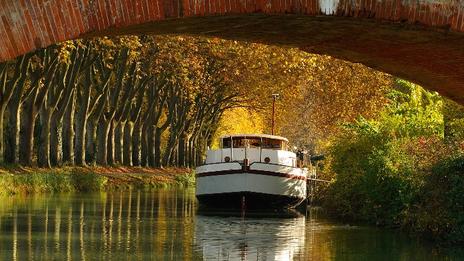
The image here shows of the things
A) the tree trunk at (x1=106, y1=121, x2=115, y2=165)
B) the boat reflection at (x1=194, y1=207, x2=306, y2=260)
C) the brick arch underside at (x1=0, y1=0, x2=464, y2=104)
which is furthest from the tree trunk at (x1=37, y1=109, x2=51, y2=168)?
the brick arch underside at (x1=0, y1=0, x2=464, y2=104)

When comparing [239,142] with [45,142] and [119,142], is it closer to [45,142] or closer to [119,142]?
[45,142]

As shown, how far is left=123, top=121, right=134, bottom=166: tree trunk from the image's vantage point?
63594 millimetres

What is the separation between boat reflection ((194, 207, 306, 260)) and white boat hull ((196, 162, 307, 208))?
1106mm

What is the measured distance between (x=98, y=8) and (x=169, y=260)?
11663 millimetres

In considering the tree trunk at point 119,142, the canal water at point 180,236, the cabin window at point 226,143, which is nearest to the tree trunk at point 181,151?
the tree trunk at point 119,142

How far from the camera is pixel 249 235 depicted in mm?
28656

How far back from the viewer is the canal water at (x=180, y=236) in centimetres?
2309

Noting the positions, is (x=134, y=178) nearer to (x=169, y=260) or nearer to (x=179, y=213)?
(x=179, y=213)

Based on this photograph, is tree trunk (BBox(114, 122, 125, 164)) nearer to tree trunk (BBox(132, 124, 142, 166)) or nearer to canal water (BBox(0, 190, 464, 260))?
tree trunk (BBox(132, 124, 142, 166))

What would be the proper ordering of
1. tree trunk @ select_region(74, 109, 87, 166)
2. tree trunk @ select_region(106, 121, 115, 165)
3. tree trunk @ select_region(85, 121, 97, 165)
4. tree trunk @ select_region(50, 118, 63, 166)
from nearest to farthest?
tree trunk @ select_region(50, 118, 63, 166) → tree trunk @ select_region(74, 109, 87, 166) → tree trunk @ select_region(85, 121, 97, 165) → tree trunk @ select_region(106, 121, 115, 165)

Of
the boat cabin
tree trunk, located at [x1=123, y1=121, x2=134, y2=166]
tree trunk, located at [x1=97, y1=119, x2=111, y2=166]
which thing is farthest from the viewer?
tree trunk, located at [x1=123, y1=121, x2=134, y2=166]

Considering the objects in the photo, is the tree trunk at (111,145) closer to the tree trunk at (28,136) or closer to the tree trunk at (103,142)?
the tree trunk at (103,142)

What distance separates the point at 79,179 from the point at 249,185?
11.8m

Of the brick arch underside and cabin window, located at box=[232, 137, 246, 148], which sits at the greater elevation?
the brick arch underside
